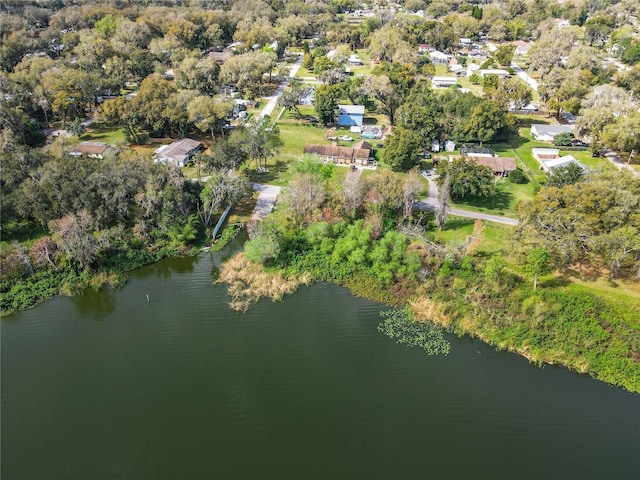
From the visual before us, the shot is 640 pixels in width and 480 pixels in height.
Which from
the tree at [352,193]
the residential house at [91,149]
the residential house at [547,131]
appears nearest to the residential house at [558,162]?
the residential house at [547,131]

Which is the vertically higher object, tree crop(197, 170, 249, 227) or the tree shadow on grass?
tree crop(197, 170, 249, 227)

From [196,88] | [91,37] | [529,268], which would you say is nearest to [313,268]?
[529,268]

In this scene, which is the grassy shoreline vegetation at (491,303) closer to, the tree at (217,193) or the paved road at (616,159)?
the tree at (217,193)

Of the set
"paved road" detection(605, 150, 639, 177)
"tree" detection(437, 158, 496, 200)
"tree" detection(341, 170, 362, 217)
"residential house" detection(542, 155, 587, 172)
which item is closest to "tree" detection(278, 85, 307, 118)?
"tree" detection(341, 170, 362, 217)

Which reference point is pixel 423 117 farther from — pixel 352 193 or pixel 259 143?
pixel 352 193

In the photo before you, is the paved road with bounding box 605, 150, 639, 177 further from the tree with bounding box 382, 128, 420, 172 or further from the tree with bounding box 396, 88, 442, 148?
the tree with bounding box 382, 128, 420, 172
